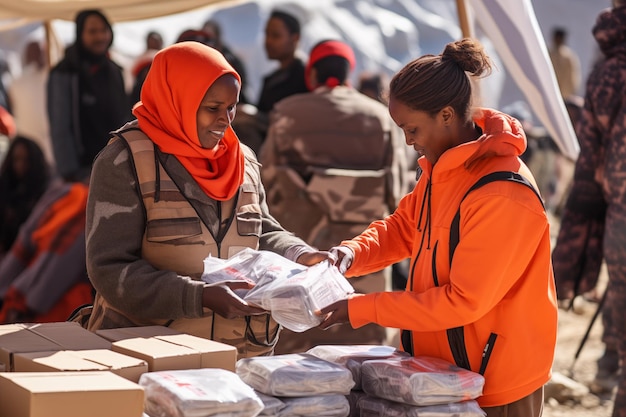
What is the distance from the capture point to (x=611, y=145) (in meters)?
5.04

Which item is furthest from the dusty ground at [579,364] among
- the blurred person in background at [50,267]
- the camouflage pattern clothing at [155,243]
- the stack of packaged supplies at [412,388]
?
the stack of packaged supplies at [412,388]

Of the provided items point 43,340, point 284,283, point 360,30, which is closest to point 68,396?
point 43,340

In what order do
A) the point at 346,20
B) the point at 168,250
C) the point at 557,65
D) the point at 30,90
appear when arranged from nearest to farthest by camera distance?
the point at 168,250
the point at 30,90
the point at 557,65
the point at 346,20

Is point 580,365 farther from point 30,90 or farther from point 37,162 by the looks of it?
point 30,90

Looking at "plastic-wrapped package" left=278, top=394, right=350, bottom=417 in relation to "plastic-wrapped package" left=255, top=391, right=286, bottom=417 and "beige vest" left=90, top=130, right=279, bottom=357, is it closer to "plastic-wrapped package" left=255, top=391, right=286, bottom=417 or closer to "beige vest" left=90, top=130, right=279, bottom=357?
"plastic-wrapped package" left=255, top=391, right=286, bottom=417

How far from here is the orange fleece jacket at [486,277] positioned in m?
2.58

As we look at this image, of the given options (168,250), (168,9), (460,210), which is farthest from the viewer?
(168,9)

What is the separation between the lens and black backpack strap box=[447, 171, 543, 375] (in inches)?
104

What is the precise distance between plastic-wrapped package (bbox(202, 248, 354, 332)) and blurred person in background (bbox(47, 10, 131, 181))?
11.6ft

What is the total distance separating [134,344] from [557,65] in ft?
40.2

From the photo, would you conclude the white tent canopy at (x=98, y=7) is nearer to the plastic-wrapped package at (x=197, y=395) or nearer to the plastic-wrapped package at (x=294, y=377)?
the plastic-wrapped package at (x=294, y=377)

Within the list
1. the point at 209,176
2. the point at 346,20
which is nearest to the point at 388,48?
the point at 346,20

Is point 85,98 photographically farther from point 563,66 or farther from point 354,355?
point 563,66

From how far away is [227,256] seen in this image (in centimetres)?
310
